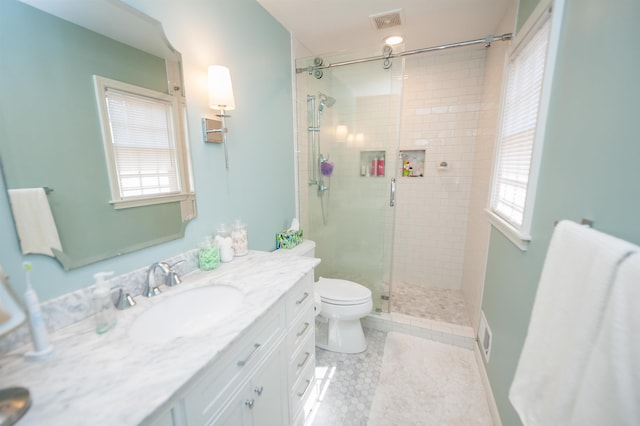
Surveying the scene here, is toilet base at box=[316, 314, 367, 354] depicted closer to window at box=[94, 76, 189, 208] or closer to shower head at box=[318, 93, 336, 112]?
window at box=[94, 76, 189, 208]

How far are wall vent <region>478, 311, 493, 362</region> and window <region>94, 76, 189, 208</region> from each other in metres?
2.09

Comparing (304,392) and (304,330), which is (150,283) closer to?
(304,330)

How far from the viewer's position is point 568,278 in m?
0.68

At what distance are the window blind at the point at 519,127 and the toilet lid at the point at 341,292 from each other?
1115 mm

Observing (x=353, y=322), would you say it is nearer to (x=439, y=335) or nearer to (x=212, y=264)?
(x=439, y=335)

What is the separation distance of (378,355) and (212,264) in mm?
1500

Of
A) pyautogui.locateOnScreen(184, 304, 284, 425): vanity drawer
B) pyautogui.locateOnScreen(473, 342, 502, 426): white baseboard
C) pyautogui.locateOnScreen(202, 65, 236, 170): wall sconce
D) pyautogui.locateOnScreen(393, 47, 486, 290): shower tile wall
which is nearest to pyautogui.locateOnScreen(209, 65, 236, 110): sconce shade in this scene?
pyautogui.locateOnScreen(202, 65, 236, 170): wall sconce

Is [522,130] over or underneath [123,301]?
over

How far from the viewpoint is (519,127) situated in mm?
1459

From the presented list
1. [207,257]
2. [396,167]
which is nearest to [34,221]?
[207,257]

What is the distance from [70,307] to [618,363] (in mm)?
1490

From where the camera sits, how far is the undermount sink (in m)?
0.96

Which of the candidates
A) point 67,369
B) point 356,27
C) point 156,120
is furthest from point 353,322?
point 356,27

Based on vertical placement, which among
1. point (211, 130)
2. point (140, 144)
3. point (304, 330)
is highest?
point (211, 130)
